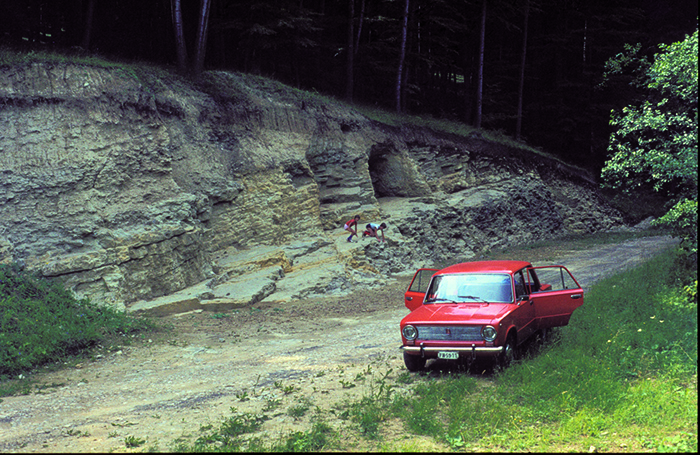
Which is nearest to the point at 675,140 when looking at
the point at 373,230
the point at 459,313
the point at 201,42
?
the point at 459,313

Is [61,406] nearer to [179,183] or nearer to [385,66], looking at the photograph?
[179,183]

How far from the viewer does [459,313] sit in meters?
8.24

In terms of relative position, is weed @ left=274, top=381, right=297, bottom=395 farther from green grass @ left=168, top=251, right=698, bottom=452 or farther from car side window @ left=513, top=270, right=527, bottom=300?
car side window @ left=513, top=270, right=527, bottom=300

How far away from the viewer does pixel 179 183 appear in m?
18.4

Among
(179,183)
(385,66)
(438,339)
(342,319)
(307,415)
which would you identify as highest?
(385,66)

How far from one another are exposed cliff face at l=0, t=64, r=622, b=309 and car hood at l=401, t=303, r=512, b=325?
8.91 m

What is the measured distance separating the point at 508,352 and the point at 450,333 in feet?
3.17

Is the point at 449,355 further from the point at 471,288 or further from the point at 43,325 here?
the point at 43,325

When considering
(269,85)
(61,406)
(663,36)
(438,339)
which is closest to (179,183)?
(269,85)

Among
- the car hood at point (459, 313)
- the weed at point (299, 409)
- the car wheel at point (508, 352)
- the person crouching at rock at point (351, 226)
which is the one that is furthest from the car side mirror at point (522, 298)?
the person crouching at rock at point (351, 226)

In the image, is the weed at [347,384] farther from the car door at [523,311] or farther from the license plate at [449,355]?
the car door at [523,311]

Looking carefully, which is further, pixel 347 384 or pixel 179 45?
pixel 179 45

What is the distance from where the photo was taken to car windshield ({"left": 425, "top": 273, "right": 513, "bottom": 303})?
876 cm

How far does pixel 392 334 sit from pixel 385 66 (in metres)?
24.1
